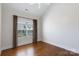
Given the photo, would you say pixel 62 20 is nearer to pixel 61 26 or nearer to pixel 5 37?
pixel 61 26

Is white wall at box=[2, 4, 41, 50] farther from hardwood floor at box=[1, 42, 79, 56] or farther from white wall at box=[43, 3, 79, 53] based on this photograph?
white wall at box=[43, 3, 79, 53]

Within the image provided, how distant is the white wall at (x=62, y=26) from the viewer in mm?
2062

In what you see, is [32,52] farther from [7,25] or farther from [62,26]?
[62,26]

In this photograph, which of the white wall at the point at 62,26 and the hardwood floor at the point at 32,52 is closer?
the hardwood floor at the point at 32,52

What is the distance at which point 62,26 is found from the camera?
2.41 m

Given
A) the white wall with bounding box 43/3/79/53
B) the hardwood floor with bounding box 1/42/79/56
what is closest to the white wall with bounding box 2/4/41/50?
the hardwood floor with bounding box 1/42/79/56

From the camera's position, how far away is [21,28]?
86.0 inches

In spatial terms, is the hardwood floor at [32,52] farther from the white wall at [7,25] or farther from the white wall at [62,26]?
the white wall at [62,26]

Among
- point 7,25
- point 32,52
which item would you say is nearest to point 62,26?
point 32,52

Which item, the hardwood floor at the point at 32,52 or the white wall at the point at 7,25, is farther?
the white wall at the point at 7,25

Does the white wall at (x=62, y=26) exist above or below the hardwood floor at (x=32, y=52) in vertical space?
above

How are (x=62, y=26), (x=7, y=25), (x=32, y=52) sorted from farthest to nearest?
(x=62, y=26), (x=7, y=25), (x=32, y=52)

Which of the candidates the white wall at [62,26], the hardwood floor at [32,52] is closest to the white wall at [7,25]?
the hardwood floor at [32,52]

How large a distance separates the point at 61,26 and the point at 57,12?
51 centimetres
